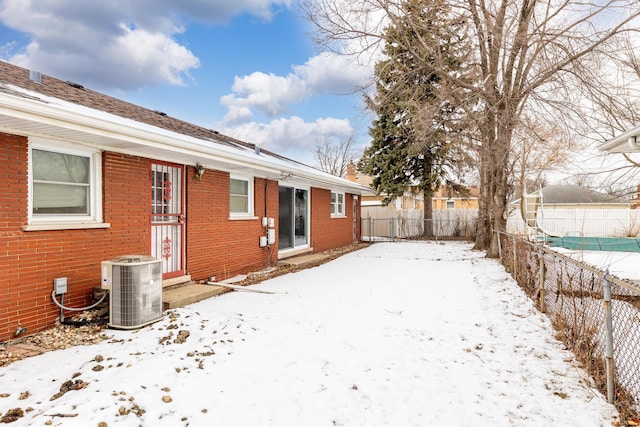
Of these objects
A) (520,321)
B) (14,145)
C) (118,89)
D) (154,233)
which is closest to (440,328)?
(520,321)

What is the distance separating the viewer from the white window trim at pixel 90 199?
189 inches

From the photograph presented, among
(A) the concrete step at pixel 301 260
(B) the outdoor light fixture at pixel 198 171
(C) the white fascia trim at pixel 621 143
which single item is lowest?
(A) the concrete step at pixel 301 260

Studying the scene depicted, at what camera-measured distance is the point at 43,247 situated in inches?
192

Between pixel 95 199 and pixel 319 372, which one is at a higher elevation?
Answer: pixel 95 199

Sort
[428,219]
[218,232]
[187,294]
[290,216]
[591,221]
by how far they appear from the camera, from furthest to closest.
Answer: [428,219] → [591,221] → [290,216] → [218,232] → [187,294]

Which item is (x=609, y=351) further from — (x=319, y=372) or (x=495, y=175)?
(x=495, y=175)

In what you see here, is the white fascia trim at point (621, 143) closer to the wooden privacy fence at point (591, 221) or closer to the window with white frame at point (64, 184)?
the window with white frame at point (64, 184)

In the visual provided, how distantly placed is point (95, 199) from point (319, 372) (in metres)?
4.27

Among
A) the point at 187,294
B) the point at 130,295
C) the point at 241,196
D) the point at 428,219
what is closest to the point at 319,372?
the point at 130,295

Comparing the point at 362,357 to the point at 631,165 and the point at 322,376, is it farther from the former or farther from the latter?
the point at 631,165

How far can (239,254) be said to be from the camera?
9328mm

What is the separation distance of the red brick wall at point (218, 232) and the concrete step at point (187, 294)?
1.86 ft

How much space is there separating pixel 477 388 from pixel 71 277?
532cm

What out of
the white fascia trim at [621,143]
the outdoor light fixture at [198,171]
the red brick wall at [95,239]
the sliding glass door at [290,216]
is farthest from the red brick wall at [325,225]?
the white fascia trim at [621,143]
